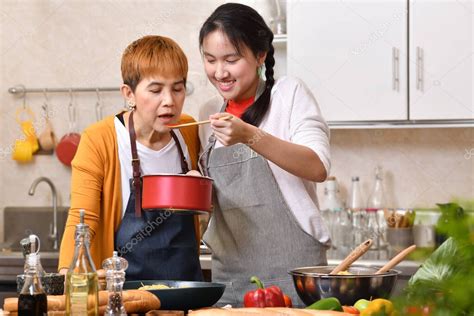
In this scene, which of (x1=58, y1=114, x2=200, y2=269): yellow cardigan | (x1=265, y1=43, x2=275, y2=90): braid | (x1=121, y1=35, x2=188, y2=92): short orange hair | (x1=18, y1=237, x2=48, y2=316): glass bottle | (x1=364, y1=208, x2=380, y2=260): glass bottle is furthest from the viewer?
(x1=364, y1=208, x2=380, y2=260): glass bottle

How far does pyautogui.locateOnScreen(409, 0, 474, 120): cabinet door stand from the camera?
3336mm

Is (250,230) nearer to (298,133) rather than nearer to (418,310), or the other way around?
(298,133)

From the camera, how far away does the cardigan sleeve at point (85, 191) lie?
71.6 inches

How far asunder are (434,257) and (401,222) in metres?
3.20

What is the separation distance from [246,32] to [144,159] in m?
0.43

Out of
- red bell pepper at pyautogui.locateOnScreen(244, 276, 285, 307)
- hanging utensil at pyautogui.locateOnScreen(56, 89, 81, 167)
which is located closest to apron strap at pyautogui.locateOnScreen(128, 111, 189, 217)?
red bell pepper at pyautogui.locateOnScreen(244, 276, 285, 307)

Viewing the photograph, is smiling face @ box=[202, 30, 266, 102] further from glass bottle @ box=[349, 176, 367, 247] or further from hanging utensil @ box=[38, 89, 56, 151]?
hanging utensil @ box=[38, 89, 56, 151]

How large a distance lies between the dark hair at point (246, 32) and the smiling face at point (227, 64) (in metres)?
0.01

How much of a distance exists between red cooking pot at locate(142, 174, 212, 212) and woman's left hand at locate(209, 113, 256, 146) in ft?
0.40

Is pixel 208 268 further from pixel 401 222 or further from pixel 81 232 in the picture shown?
pixel 81 232

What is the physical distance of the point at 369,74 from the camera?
11.2ft

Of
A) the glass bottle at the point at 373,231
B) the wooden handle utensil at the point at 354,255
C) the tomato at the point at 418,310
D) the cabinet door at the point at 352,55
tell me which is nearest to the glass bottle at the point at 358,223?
the glass bottle at the point at 373,231

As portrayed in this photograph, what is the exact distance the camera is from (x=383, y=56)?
339 centimetres

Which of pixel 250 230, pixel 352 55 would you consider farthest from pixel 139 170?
pixel 352 55
